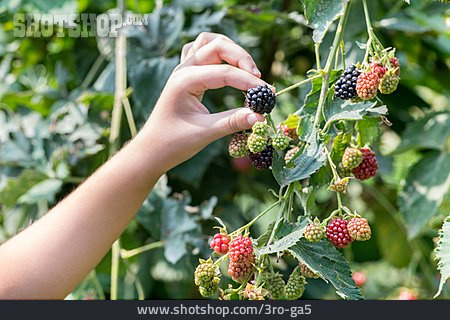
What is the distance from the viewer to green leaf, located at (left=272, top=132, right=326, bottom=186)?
0.73 m

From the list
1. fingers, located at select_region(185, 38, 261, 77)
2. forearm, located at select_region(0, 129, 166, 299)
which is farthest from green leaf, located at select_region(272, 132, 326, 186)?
forearm, located at select_region(0, 129, 166, 299)

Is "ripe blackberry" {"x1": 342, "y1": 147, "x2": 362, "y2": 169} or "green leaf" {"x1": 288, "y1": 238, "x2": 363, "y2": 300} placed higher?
"ripe blackberry" {"x1": 342, "y1": 147, "x2": 362, "y2": 169}

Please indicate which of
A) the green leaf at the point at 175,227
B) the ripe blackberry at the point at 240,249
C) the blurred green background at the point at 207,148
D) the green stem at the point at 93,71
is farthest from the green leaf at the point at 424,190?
the green stem at the point at 93,71

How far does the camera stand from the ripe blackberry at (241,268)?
0.70 metres

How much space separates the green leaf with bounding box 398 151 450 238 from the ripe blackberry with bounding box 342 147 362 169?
0.47 meters

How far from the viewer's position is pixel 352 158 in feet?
2.50

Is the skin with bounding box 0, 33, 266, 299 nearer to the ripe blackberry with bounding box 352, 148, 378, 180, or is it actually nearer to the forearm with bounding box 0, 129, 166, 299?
the forearm with bounding box 0, 129, 166, 299

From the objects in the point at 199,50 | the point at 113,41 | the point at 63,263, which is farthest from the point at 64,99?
the point at 199,50

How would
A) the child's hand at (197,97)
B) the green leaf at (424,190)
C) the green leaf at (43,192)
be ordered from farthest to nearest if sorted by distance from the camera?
the green leaf at (43,192) < the green leaf at (424,190) < the child's hand at (197,97)

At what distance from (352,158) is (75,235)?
0.38 metres

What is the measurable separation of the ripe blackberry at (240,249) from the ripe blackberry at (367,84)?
0.59 feet

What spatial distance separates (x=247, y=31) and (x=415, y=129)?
0.41 metres

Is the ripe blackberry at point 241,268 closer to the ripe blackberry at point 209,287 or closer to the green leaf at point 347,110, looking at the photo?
the ripe blackberry at point 209,287
